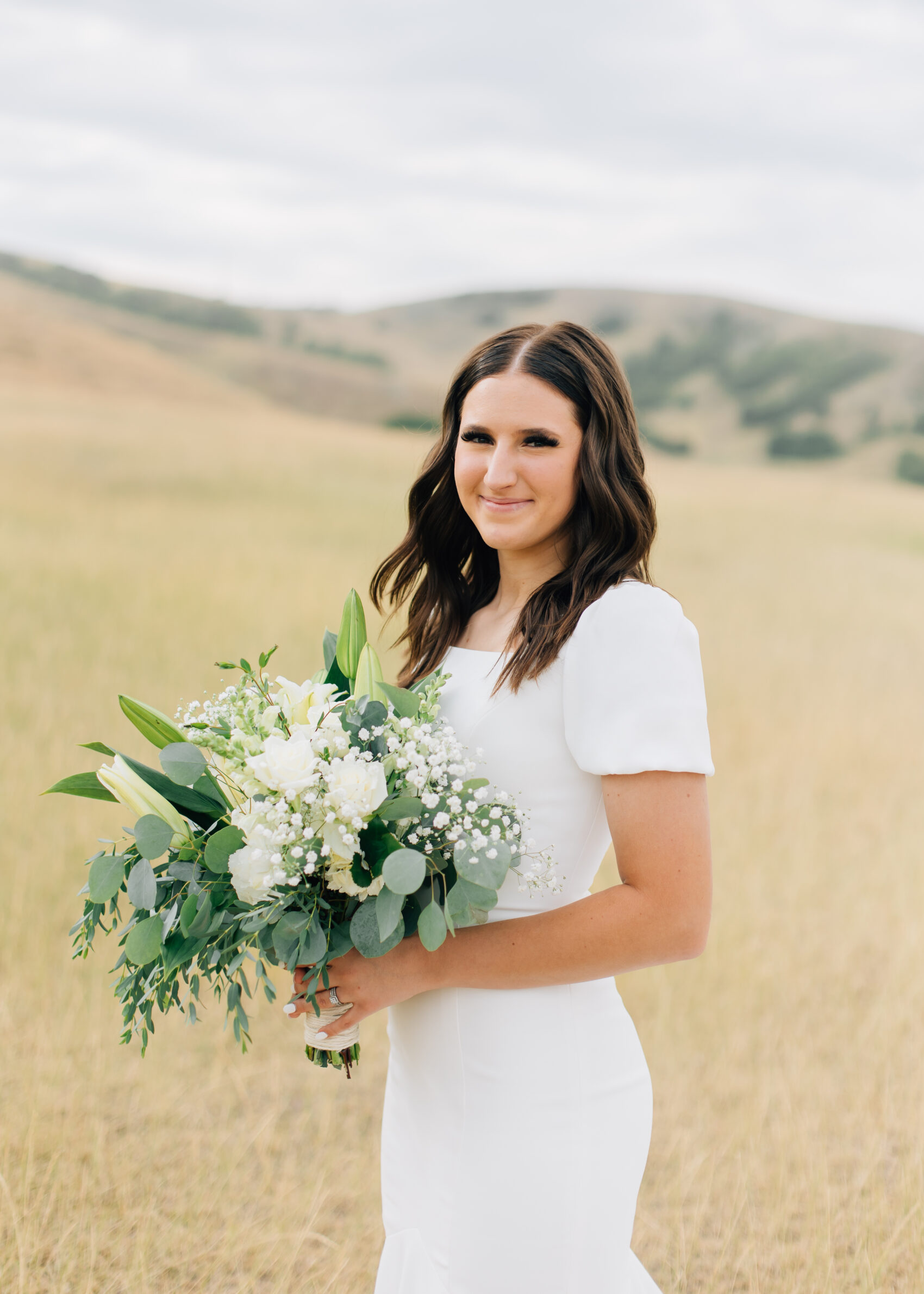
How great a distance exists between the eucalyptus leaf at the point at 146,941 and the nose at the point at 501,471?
1078 millimetres

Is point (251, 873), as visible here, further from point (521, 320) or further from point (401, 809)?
point (521, 320)

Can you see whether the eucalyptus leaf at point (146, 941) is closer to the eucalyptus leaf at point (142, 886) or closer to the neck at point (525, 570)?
the eucalyptus leaf at point (142, 886)

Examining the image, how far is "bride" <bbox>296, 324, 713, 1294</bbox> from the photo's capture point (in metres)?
1.71

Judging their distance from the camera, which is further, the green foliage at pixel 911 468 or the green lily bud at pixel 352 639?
the green foliage at pixel 911 468

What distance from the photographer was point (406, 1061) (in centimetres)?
204

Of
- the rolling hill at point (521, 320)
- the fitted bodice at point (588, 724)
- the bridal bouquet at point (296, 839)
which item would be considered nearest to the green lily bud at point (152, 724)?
the bridal bouquet at point (296, 839)

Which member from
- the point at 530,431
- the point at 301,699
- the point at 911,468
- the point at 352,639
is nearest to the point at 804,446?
the point at 911,468

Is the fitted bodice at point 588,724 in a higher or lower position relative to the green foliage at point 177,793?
higher

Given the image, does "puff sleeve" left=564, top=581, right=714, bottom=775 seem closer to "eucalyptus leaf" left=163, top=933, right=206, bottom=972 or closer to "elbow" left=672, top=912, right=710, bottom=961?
"elbow" left=672, top=912, right=710, bottom=961

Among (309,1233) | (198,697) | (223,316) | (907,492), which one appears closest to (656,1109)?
(309,1233)

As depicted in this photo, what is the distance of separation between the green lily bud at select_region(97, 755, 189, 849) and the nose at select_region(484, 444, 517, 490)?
91 cm

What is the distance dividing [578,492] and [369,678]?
2.10ft

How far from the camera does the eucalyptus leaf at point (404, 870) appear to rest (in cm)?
151

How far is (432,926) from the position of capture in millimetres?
1579
